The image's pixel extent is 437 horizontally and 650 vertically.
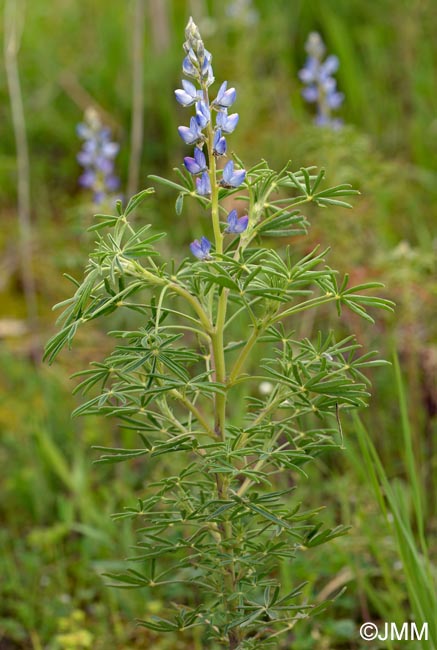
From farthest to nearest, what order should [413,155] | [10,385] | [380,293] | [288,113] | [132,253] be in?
[288,113], [413,155], [10,385], [380,293], [132,253]

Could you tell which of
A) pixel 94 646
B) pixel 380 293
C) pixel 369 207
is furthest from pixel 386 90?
pixel 94 646

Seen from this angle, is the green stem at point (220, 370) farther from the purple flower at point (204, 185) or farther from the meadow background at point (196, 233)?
the meadow background at point (196, 233)

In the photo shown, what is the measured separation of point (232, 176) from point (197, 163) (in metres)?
0.06

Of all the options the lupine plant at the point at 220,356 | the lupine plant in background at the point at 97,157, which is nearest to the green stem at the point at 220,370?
the lupine plant at the point at 220,356

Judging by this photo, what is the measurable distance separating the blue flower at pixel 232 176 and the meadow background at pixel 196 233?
1.88ft

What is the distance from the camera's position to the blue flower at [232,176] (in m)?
1.28

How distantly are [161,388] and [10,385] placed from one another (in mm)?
2106

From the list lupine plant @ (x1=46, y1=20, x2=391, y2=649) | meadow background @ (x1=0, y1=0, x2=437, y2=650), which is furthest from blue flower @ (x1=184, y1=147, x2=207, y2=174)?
meadow background @ (x1=0, y1=0, x2=437, y2=650)

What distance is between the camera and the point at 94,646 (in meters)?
2.12

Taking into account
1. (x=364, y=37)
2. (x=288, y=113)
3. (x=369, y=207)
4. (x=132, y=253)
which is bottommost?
(x=132, y=253)

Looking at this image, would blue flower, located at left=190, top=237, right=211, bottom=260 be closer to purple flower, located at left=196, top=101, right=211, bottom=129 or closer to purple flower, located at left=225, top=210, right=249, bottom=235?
purple flower, located at left=225, top=210, right=249, bottom=235

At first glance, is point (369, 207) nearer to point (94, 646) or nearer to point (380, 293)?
point (380, 293)

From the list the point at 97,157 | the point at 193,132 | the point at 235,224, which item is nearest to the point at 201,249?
the point at 235,224

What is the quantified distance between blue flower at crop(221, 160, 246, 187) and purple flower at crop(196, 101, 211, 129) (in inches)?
2.9
